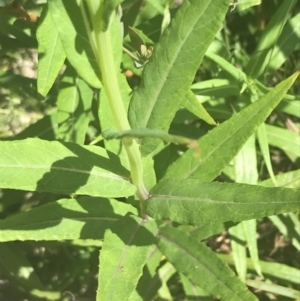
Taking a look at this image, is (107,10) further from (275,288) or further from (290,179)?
(275,288)

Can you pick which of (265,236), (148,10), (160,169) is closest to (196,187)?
(160,169)

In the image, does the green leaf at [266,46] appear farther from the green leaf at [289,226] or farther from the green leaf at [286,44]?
the green leaf at [289,226]

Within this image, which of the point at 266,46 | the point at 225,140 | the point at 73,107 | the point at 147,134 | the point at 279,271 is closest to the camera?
the point at 147,134

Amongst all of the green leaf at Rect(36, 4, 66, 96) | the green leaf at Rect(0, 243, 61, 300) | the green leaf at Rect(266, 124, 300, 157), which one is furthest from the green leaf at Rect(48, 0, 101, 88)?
the green leaf at Rect(0, 243, 61, 300)

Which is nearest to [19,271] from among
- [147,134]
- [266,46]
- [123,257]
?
[123,257]

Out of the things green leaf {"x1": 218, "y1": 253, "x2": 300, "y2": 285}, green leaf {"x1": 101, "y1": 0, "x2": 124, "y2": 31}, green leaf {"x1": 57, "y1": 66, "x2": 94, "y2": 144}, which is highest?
green leaf {"x1": 101, "y1": 0, "x2": 124, "y2": 31}

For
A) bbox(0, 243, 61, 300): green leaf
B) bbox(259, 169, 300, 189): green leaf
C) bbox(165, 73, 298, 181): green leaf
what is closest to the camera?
bbox(165, 73, 298, 181): green leaf

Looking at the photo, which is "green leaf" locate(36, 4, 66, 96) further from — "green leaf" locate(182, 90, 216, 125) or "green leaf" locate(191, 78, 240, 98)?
"green leaf" locate(191, 78, 240, 98)

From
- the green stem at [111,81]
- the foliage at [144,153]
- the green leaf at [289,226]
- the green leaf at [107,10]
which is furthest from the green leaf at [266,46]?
the green leaf at [107,10]
